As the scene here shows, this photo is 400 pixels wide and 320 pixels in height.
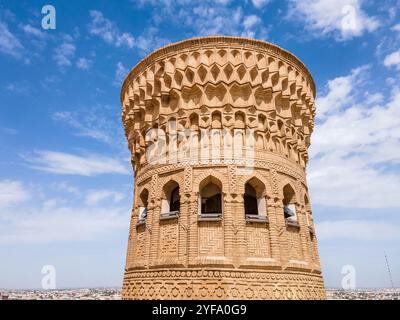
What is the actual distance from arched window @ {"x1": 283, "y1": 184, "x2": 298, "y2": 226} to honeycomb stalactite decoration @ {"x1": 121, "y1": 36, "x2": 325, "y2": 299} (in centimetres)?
4

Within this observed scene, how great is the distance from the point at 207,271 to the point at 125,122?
775cm

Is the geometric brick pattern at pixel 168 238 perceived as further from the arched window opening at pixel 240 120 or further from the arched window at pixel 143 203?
the arched window opening at pixel 240 120

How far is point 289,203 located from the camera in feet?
38.5

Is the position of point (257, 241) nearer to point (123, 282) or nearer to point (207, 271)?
point (207, 271)

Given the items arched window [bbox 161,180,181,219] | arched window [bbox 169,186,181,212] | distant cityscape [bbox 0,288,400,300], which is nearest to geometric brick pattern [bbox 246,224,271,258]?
arched window [bbox 161,180,181,219]

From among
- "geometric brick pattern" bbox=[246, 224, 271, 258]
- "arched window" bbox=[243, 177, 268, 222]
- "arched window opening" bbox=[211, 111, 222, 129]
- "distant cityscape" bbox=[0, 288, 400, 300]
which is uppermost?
"arched window opening" bbox=[211, 111, 222, 129]

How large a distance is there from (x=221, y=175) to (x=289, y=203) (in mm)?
3073

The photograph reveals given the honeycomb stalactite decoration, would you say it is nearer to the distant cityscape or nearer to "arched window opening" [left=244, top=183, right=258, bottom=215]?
"arched window opening" [left=244, top=183, right=258, bottom=215]

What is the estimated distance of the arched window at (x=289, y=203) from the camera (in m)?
11.5

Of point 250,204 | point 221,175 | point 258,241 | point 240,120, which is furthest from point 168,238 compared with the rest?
point 240,120

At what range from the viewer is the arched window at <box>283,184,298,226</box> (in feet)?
Result: 37.7

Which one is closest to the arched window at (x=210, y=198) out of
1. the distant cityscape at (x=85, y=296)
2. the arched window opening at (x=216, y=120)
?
the arched window opening at (x=216, y=120)
